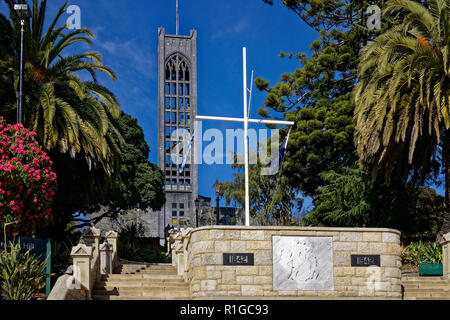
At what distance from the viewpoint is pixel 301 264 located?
14805mm

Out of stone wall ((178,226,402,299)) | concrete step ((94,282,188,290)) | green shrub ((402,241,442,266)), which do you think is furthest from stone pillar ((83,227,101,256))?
green shrub ((402,241,442,266))

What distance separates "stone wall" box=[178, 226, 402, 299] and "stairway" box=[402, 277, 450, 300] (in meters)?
0.70

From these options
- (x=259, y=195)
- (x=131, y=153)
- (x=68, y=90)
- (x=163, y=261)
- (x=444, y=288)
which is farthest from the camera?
(x=259, y=195)

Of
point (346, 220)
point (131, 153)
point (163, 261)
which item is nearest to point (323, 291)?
point (346, 220)

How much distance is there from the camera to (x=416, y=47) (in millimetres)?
21453

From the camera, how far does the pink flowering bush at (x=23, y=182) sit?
1579 centimetres

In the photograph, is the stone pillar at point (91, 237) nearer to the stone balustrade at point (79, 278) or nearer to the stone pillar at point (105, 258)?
the stone pillar at point (105, 258)

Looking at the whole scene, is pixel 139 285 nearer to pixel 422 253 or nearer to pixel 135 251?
pixel 422 253

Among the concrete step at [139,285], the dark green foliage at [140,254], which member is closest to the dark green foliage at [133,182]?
the dark green foliage at [140,254]

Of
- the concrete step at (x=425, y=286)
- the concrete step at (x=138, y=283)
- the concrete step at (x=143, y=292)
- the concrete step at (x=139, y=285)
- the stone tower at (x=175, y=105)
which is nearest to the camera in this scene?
the concrete step at (x=143, y=292)

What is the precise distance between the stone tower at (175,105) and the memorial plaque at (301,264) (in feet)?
189

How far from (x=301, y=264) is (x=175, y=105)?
60.4 meters

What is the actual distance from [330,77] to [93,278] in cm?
2266

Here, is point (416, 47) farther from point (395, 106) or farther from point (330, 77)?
point (330, 77)
